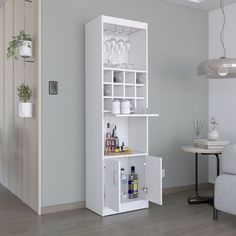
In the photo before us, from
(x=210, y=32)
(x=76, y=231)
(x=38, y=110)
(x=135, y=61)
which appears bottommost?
(x=76, y=231)

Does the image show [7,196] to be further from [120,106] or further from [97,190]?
[120,106]

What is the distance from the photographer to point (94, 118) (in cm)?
357

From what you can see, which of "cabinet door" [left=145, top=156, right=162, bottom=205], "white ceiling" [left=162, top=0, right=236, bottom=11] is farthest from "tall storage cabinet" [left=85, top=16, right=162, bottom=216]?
"white ceiling" [left=162, top=0, right=236, bottom=11]

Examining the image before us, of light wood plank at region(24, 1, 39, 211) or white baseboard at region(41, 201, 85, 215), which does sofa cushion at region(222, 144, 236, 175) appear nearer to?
white baseboard at region(41, 201, 85, 215)

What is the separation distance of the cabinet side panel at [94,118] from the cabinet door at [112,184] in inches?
2.1

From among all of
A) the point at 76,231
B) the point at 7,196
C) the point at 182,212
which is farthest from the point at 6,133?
the point at 182,212

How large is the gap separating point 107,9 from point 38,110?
149 cm

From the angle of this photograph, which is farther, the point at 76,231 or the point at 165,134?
the point at 165,134

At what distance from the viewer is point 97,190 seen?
11.6 ft

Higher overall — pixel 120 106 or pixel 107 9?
pixel 107 9

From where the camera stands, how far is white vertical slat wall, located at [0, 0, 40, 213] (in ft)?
11.9

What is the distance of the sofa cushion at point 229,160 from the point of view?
124 inches

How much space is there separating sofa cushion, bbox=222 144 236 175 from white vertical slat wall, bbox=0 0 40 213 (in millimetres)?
1920

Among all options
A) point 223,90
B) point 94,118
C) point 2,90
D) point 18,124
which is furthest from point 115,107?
point 2,90
